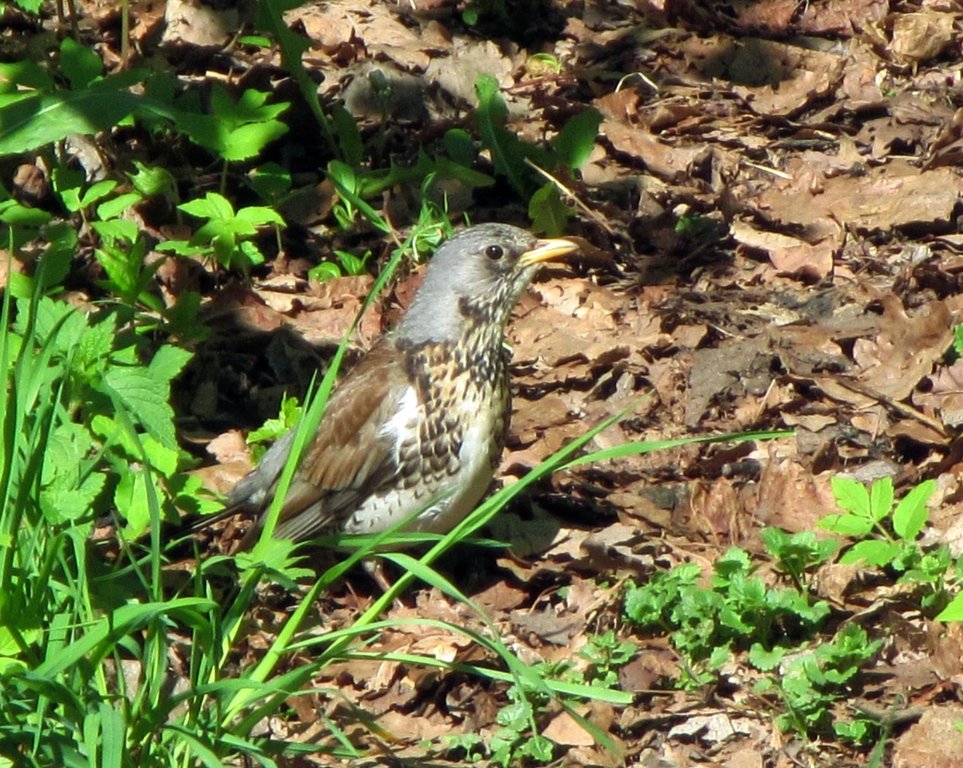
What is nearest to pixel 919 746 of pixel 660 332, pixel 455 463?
pixel 455 463

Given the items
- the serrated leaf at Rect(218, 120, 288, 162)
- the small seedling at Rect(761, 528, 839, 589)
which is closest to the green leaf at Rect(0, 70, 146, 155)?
the serrated leaf at Rect(218, 120, 288, 162)

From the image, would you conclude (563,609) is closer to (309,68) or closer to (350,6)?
(309,68)

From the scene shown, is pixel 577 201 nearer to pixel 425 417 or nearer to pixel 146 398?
pixel 425 417

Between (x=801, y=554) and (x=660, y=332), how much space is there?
1868 mm

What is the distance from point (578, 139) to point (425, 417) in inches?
93.3

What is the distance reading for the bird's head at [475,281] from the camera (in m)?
5.38

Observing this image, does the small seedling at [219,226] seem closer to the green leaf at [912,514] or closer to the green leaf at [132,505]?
the green leaf at [132,505]

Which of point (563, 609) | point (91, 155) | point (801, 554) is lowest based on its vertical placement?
point (563, 609)

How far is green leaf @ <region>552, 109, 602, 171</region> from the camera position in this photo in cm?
712

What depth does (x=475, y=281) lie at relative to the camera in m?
5.41

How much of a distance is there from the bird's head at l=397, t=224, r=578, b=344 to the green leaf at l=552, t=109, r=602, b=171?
69.1 inches

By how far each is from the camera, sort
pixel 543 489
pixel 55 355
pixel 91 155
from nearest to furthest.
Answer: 1. pixel 55 355
2. pixel 543 489
3. pixel 91 155

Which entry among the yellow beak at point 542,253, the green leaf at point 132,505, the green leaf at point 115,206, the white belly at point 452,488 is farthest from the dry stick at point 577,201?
the green leaf at point 132,505

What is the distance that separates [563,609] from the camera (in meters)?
5.15
